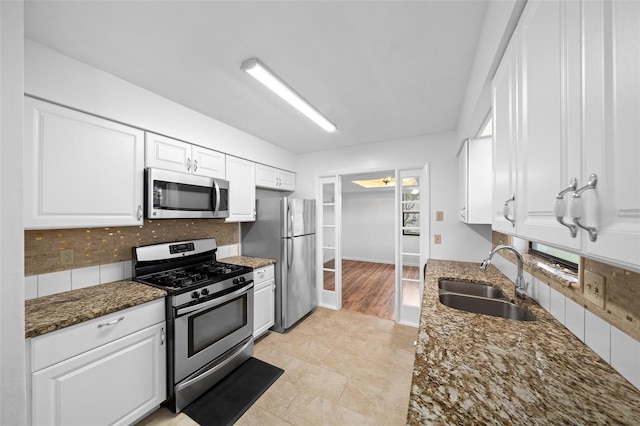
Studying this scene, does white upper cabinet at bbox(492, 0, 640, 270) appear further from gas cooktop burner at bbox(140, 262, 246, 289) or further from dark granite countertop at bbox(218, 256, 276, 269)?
dark granite countertop at bbox(218, 256, 276, 269)

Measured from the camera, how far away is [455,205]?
112 inches

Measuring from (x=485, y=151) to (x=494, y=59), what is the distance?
116 cm

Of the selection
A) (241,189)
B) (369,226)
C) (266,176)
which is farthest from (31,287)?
(369,226)

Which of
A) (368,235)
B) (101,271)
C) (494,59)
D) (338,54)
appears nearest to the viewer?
(494,59)

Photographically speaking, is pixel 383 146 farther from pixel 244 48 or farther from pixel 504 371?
pixel 504 371

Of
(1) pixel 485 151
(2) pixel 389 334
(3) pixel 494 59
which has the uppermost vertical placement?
(3) pixel 494 59

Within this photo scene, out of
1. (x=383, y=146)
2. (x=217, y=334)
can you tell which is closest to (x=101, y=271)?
(x=217, y=334)

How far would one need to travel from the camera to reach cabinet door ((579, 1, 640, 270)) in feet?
1.28

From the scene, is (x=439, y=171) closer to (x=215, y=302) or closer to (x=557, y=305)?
(x=557, y=305)

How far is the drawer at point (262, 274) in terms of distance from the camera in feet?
8.51

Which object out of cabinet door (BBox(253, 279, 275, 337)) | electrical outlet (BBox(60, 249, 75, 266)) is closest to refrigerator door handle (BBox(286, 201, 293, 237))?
cabinet door (BBox(253, 279, 275, 337))

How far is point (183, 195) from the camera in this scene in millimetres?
2104

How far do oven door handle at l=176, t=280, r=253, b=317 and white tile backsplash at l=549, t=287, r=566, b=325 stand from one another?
222 cm

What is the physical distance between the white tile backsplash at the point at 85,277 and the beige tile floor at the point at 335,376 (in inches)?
42.8
